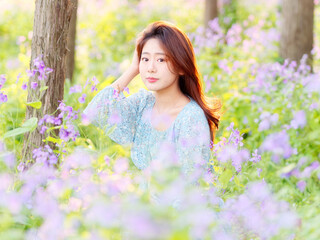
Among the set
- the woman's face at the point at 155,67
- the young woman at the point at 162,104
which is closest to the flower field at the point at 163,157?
the young woman at the point at 162,104

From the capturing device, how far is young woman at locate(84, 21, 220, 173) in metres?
2.51

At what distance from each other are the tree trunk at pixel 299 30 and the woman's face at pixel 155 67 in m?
3.19

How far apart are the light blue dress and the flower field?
90mm

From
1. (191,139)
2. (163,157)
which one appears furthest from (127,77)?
(163,157)

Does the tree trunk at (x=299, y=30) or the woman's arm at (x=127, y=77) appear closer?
the woman's arm at (x=127, y=77)

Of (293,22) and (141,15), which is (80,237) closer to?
(293,22)

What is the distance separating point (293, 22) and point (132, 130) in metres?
3.33

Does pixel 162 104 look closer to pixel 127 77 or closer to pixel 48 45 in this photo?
pixel 127 77

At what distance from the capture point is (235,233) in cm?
194

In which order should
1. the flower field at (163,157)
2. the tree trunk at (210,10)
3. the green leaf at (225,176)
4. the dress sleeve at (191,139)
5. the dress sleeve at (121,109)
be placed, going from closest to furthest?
the flower field at (163,157)
the green leaf at (225,176)
the dress sleeve at (191,139)
the dress sleeve at (121,109)
the tree trunk at (210,10)

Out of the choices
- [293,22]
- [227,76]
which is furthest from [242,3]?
[227,76]

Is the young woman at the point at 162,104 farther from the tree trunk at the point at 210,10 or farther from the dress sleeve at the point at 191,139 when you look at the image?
the tree trunk at the point at 210,10

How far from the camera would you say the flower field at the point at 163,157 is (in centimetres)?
132

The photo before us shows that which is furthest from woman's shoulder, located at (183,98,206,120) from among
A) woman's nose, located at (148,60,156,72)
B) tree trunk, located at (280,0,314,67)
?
tree trunk, located at (280,0,314,67)
